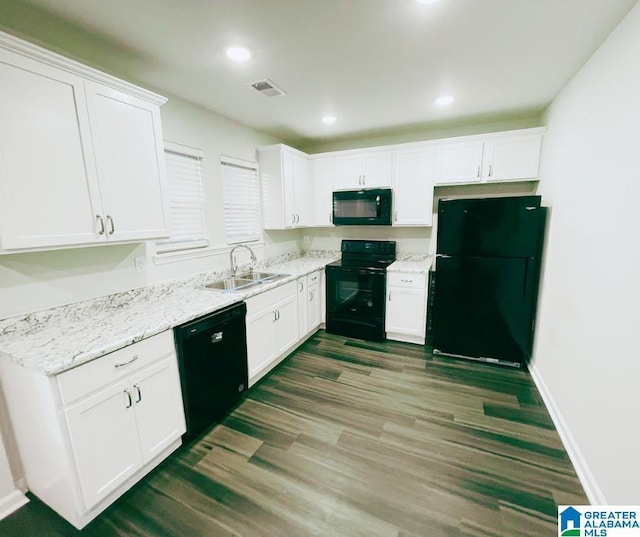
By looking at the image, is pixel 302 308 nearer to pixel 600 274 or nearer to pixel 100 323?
pixel 100 323

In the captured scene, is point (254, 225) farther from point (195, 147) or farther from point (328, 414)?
point (328, 414)

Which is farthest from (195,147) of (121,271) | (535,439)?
(535,439)

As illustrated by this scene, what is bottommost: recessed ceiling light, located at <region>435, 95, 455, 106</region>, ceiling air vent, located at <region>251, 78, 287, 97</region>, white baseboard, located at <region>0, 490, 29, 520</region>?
white baseboard, located at <region>0, 490, 29, 520</region>

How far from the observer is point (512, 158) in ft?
9.96

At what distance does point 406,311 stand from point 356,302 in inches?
23.4

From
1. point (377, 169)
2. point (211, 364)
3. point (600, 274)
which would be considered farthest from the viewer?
point (377, 169)

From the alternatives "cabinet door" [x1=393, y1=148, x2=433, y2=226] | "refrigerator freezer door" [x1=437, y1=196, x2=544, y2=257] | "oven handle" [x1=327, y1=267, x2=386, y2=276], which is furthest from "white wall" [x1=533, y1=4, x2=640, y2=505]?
"oven handle" [x1=327, y1=267, x2=386, y2=276]

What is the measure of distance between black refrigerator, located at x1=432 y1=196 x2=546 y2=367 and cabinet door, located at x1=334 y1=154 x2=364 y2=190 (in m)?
1.20

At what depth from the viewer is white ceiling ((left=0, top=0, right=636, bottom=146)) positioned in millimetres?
1440

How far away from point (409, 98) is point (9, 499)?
3860 millimetres

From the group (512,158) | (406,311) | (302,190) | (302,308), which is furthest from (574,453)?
(302,190)

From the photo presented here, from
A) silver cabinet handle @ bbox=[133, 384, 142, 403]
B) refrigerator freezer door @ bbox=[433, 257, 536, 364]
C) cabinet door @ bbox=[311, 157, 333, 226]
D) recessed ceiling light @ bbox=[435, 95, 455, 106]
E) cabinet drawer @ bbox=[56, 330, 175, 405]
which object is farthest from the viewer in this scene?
cabinet door @ bbox=[311, 157, 333, 226]

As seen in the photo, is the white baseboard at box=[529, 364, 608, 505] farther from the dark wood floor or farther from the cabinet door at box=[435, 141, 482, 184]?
the cabinet door at box=[435, 141, 482, 184]

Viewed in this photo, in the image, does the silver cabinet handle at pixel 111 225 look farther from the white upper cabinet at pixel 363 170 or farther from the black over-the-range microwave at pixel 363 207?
Answer: the white upper cabinet at pixel 363 170
